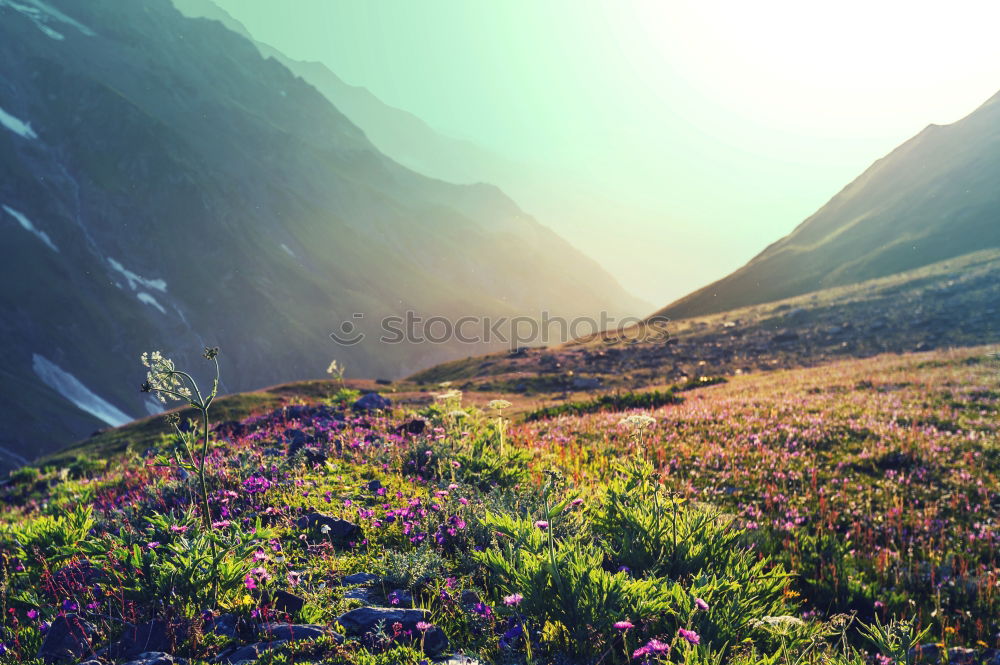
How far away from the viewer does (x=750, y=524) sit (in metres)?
7.29

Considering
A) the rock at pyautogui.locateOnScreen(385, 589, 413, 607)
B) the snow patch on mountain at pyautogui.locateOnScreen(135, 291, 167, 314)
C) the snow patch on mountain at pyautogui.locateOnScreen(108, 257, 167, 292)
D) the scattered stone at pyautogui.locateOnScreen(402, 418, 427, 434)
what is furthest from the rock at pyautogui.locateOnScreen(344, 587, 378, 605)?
the snow patch on mountain at pyautogui.locateOnScreen(108, 257, 167, 292)

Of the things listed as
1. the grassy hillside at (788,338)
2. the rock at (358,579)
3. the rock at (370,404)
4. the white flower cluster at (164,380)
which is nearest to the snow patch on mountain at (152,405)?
the grassy hillside at (788,338)

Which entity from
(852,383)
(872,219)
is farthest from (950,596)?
(872,219)

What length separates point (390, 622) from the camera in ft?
13.8

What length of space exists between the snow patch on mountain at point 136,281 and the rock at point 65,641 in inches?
7846

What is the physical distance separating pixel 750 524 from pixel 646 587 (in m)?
4.20

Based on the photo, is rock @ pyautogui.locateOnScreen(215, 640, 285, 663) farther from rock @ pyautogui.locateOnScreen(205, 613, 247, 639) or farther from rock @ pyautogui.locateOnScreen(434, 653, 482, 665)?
rock @ pyautogui.locateOnScreen(434, 653, 482, 665)

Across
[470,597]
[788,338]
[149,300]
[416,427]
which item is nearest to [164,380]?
[470,597]

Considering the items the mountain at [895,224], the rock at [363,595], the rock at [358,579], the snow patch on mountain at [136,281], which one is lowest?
the rock at [363,595]

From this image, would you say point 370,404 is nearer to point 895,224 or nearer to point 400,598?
point 400,598

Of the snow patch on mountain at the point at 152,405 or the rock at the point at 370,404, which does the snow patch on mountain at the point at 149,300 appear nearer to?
the snow patch on mountain at the point at 152,405

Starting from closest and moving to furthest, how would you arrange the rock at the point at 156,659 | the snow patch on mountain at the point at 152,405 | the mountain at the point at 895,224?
the rock at the point at 156,659 < the mountain at the point at 895,224 < the snow patch on mountain at the point at 152,405

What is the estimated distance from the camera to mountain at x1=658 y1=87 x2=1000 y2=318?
72.9 meters

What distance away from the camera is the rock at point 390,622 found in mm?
4047
